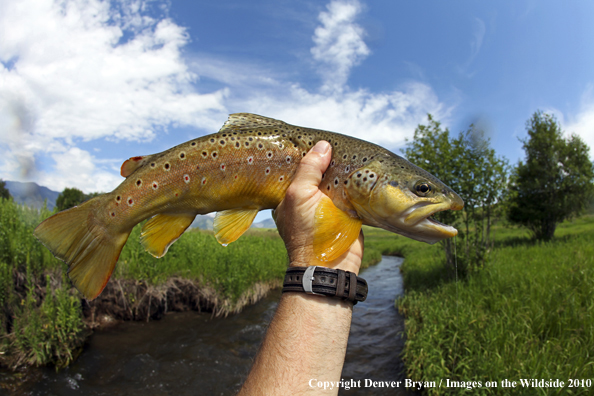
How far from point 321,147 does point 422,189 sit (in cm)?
85

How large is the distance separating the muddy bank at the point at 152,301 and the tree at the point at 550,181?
2176 centimetres

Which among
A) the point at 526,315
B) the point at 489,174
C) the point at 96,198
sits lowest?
the point at 526,315

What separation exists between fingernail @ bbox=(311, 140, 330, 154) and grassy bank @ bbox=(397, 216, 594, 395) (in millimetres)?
5175

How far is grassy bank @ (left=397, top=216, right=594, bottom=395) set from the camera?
208 inches

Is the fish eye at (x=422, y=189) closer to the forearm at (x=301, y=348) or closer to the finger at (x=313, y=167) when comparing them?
the finger at (x=313, y=167)

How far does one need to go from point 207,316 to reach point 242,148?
10.0m

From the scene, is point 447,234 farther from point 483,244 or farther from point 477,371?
point 483,244

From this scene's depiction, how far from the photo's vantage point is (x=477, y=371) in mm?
5711

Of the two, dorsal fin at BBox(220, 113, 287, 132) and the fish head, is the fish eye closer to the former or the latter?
the fish head

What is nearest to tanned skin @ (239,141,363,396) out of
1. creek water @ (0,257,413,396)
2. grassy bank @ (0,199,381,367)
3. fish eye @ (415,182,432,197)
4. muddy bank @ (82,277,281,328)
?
fish eye @ (415,182,432,197)

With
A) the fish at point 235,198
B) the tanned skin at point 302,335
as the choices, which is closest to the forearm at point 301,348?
the tanned skin at point 302,335

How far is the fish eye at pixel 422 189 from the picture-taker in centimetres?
229

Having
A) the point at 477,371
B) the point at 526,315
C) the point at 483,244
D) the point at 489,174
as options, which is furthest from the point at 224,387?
the point at 489,174

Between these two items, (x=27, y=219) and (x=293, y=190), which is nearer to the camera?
(x=293, y=190)
